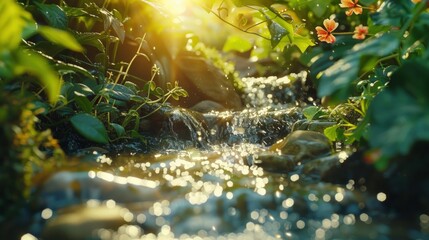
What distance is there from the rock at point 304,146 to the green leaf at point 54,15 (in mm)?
1639

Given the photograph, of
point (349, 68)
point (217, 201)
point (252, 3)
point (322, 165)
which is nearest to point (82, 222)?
point (217, 201)

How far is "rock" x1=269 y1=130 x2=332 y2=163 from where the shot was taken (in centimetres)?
332

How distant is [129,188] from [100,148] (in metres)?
1.32

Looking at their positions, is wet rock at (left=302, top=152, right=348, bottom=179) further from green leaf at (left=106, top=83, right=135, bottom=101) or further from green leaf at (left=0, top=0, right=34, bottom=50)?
green leaf at (left=0, top=0, right=34, bottom=50)

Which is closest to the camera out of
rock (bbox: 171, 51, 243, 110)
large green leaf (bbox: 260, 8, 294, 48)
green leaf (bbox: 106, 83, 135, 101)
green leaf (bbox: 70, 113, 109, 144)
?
green leaf (bbox: 70, 113, 109, 144)

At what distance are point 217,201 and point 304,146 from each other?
1106 mm

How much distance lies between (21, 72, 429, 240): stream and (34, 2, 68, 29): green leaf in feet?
2.87

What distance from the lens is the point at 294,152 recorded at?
3381 mm

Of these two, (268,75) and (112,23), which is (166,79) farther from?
(268,75)

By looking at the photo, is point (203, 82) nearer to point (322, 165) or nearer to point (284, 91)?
point (284, 91)

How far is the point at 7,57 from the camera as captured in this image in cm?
185

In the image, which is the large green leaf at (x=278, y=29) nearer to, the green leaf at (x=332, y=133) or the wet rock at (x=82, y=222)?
the green leaf at (x=332, y=133)

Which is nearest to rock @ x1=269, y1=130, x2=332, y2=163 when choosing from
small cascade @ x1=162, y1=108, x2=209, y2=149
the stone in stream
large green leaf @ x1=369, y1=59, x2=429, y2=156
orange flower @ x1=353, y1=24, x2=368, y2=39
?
the stone in stream

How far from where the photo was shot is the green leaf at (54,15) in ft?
11.6
